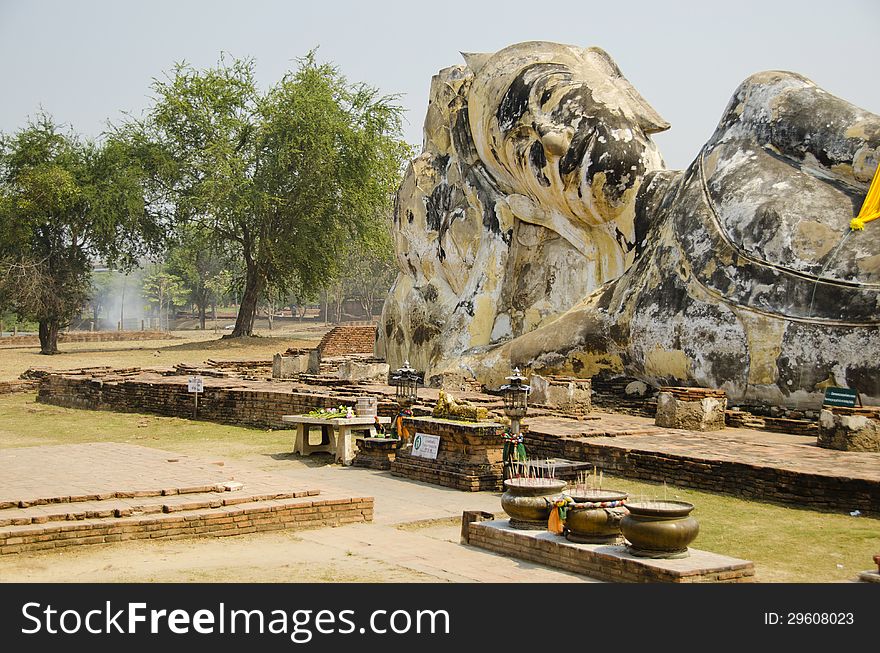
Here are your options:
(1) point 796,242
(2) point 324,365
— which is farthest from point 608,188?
(2) point 324,365

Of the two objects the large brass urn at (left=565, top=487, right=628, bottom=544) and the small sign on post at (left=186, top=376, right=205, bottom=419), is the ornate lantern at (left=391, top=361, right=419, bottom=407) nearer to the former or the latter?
the small sign on post at (left=186, top=376, right=205, bottom=419)

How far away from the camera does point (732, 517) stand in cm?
832

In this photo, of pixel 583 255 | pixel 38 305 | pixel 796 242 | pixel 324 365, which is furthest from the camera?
pixel 38 305

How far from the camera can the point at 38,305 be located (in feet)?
89.1

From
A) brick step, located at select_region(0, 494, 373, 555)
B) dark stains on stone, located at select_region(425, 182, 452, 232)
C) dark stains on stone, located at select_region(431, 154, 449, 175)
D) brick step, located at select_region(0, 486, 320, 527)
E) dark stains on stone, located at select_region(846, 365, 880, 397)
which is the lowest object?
brick step, located at select_region(0, 494, 373, 555)

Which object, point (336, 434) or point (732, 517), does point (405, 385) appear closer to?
point (336, 434)

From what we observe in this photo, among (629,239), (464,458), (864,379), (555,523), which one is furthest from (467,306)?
(555,523)

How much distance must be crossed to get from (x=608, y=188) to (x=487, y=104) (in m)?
2.98

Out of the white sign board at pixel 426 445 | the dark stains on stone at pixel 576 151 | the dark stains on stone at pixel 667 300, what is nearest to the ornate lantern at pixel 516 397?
the white sign board at pixel 426 445

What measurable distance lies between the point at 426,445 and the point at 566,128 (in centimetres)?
743

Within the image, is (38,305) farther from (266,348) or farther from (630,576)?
(630,576)

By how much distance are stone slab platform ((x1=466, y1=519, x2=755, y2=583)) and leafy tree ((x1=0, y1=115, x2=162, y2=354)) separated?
2241 centimetres

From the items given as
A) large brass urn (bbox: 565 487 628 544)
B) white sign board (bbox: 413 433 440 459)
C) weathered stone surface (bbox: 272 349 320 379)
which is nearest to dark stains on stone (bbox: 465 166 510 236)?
weathered stone surface (bbox: 272 349 320 379)

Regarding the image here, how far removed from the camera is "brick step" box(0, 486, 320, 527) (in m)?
7.07
